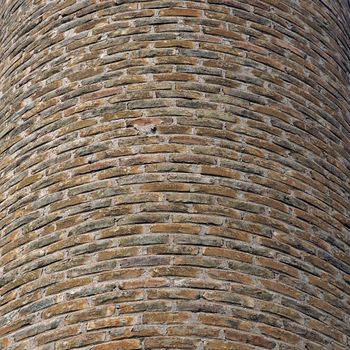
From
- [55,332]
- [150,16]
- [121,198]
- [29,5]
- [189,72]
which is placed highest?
[29,5]

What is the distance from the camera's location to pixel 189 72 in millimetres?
6055

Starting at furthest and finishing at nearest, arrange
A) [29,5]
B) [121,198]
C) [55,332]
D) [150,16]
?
[29,5] → [150,16] → [121,198] → [55,332]

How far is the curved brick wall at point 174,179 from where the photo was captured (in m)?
5.09

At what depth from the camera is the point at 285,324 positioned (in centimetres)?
513

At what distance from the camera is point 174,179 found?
5.53 meters

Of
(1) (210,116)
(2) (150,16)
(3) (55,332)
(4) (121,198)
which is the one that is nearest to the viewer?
(3) (55,332)

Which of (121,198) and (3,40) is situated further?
(3,40)

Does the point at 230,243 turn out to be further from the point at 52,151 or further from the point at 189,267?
the point at 52,151

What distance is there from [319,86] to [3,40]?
9.40 ft

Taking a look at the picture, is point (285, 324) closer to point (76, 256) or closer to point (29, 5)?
point (76, 256)

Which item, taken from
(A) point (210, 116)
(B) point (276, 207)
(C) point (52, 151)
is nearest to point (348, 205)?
(B) point (276, 207)

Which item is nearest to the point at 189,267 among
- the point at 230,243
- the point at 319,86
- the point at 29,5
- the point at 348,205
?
the point at 230,243

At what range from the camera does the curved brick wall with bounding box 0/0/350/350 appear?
509 centimetres

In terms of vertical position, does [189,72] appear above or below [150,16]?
below
